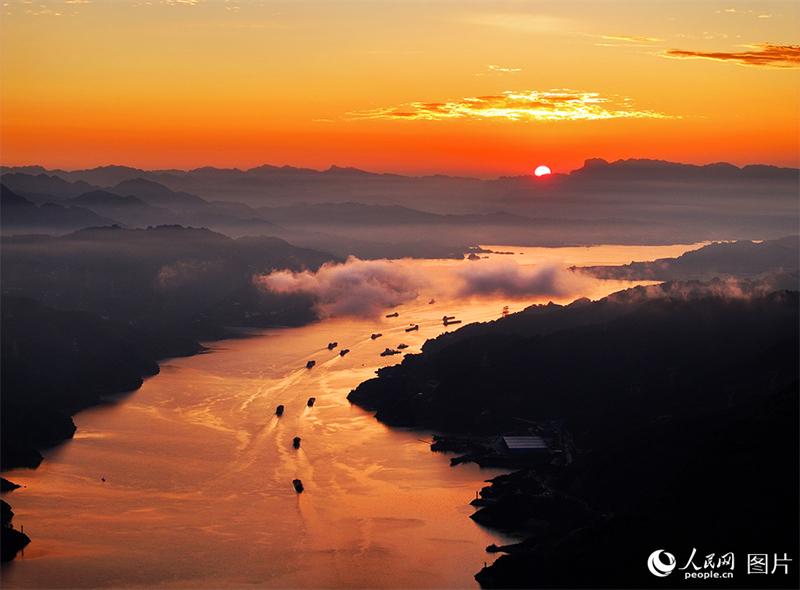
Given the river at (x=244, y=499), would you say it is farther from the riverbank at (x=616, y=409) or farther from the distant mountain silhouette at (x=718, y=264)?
the distant mountain silhouette at (x=718, y=264)

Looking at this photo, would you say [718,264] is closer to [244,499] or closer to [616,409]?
[616,409]

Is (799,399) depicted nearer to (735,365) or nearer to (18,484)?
(735,365)

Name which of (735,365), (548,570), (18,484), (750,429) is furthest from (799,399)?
(18,484)
